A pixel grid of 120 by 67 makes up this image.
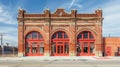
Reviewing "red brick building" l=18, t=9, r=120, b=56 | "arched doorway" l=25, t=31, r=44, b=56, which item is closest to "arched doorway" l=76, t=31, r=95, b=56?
"red brick building" l=18, t=9, r=120, b=56

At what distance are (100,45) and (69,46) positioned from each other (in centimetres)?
619

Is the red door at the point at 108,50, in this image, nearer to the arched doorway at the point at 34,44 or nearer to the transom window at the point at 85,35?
the transom window at the point at 85,35

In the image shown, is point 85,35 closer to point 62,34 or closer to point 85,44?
point 85,44

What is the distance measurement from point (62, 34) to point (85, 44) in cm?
507

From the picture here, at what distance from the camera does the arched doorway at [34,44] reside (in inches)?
1950

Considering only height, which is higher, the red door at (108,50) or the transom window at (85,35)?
the transom window at (85,35)

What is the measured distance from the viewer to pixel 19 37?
49031 millimetres

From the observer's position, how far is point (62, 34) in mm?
49688

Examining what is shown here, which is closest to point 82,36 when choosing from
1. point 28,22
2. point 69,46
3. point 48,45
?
point 69,46

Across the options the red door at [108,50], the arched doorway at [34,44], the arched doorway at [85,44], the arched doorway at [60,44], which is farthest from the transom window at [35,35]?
the red door at [108,50]

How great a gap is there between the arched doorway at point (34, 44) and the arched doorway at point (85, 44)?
7487 mm

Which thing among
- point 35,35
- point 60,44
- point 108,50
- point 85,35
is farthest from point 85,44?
point 35,35

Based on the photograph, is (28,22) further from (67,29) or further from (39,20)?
(67,29)

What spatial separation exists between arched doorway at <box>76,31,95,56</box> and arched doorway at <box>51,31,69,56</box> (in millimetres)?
2431
